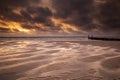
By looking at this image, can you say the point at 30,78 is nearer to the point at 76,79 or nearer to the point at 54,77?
the point at 54,77

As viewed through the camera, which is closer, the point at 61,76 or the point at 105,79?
the point at 105,79

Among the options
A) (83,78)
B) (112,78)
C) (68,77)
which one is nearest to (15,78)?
(68,77)

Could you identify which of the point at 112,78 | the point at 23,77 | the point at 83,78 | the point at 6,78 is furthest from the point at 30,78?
the point at 112,78

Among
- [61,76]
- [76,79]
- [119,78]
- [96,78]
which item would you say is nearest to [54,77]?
[61,76]

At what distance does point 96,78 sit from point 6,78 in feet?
14.8

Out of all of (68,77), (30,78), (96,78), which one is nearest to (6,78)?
(30,78)

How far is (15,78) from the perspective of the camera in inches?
265

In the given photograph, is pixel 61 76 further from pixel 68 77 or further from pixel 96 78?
pixel 96 78

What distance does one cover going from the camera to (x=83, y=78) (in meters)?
6.67

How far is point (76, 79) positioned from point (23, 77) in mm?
2739

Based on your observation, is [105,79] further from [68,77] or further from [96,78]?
[68,77]

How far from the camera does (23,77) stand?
690 centimetres

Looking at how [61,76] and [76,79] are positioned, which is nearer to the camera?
[76,79]

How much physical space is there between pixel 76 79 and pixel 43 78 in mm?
1652
